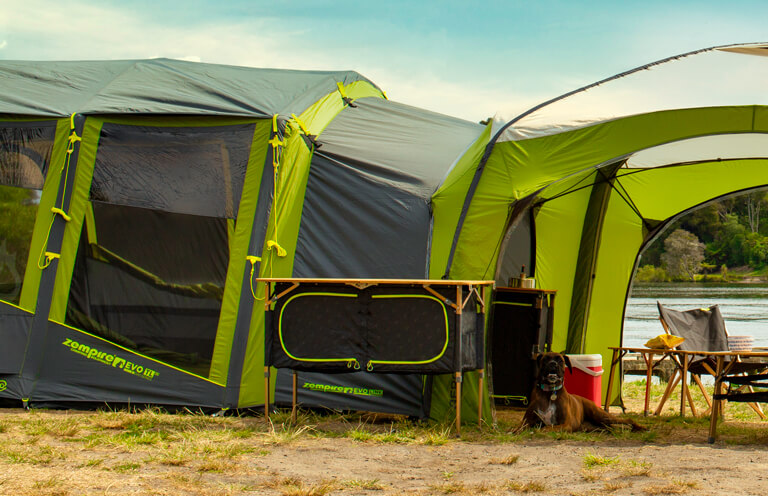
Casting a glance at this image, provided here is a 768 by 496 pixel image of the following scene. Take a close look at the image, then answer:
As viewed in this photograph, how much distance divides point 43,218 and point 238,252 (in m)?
1.35

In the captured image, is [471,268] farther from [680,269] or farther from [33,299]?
[680,269]

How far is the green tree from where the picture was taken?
126 feet

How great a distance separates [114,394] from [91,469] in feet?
5.65

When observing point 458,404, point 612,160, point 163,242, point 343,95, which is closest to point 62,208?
point 163,242

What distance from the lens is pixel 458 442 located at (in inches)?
174

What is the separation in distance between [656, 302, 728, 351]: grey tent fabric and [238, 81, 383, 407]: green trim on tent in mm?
3050

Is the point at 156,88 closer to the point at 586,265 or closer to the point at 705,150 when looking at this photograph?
the point at 586,265

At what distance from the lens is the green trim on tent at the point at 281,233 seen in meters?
5.23

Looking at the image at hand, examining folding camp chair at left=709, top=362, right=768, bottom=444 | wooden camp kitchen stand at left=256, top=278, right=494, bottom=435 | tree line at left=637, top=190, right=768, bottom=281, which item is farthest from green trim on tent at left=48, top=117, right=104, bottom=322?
tree line at left=637, top=190, right=768, bottom=281

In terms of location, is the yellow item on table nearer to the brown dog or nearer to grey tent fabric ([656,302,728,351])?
grey tent fabric ([656,302,728,351])

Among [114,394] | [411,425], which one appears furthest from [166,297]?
[411,425]

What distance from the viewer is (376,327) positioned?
4.63 metres

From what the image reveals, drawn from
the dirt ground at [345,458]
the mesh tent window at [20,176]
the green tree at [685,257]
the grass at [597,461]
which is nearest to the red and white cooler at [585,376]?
the dirt ground at [345,458]

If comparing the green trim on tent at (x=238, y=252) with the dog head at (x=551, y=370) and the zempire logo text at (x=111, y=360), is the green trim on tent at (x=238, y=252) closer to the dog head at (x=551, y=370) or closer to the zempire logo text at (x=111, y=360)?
the zempire logo text at (x=111, y=360)
